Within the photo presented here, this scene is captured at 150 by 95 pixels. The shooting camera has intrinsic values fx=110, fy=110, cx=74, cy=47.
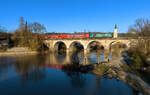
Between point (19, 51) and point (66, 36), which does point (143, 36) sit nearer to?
point (66, 36)

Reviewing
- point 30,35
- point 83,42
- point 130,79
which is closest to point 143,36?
point 130,79

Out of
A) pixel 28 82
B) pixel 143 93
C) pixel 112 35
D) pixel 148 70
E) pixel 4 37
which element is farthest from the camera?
pixel 4 37

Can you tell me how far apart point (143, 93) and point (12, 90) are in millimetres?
10995

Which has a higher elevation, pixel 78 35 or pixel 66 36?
pixel 78 35

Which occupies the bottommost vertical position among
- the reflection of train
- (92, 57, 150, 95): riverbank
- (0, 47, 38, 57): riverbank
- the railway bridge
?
(92, 57, 150, 95): riverbank

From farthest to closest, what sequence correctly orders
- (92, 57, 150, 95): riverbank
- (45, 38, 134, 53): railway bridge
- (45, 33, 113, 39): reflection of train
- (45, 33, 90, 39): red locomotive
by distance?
(45, 33, 90, 39): red locomotive → (45, 33, 113, 39): reflection of train → (45, 38, 134, 53): railway bridge → (92, 57, 150, 95): riverbank

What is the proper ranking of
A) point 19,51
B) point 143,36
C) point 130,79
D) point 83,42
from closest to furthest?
1. point 130,79
2. point 143,36
3. point 19,51
4. point 83,42

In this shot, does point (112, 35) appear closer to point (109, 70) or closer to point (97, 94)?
point (109, 70)

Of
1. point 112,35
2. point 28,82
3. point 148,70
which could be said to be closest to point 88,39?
point 112,35

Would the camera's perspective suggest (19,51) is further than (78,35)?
No

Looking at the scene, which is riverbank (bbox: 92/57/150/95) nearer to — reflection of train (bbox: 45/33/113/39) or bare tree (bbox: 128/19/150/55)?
bare tree (bbox: 128/19/150/55)

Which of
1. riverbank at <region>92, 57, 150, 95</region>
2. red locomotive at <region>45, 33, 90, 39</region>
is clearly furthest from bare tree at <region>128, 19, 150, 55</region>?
red locomotive at <region>45, 33, 90, 39</region>

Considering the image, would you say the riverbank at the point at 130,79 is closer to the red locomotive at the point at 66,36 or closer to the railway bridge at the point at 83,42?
the railway bridge at the point at 83,42

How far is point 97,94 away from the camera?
9062mm
